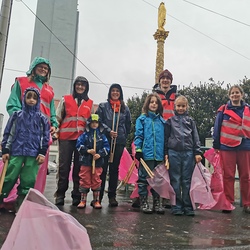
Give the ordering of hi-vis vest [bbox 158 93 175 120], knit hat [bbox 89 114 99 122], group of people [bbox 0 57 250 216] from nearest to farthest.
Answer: group of people [bbox 0 57 250 216] < knit hat [bbox 89 114 99 122] < hi-vis vest [bbox 158 93 175 120]

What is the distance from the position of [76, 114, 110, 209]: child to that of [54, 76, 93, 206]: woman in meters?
0.19

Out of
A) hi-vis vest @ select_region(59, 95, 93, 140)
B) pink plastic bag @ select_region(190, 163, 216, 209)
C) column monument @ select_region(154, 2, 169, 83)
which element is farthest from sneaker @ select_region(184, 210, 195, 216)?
column monument @ select_region(154, 2, 169, 83)

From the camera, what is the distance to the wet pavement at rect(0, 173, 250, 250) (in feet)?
7.98

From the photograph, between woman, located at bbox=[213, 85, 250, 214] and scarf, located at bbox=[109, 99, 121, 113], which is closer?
woman, located at bbox=[213, 85, 250, 214]

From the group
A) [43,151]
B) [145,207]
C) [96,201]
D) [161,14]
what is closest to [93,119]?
[43,151]

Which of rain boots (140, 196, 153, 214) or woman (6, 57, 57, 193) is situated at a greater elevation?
woman (6, 57, 57, 193)

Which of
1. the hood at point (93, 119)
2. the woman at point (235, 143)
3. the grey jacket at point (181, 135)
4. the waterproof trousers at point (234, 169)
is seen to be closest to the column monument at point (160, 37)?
the woman at point (235, 143)

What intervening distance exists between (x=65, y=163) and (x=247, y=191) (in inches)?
108

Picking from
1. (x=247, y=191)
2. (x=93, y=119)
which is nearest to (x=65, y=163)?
(x=93, y=119)

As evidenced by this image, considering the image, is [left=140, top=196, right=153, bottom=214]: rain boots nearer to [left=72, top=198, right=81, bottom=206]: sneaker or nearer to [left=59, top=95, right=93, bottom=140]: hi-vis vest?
[left=72, top=198, right=81, bottom=206]: sneaker

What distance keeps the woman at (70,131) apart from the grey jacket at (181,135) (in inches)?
48.5

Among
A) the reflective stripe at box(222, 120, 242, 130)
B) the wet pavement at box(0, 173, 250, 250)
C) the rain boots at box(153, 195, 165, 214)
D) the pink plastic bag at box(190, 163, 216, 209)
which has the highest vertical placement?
the reflective stripe at box(222, 120, 242, 130)

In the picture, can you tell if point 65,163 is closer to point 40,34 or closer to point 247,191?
point 247,191

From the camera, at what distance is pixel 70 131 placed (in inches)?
171
